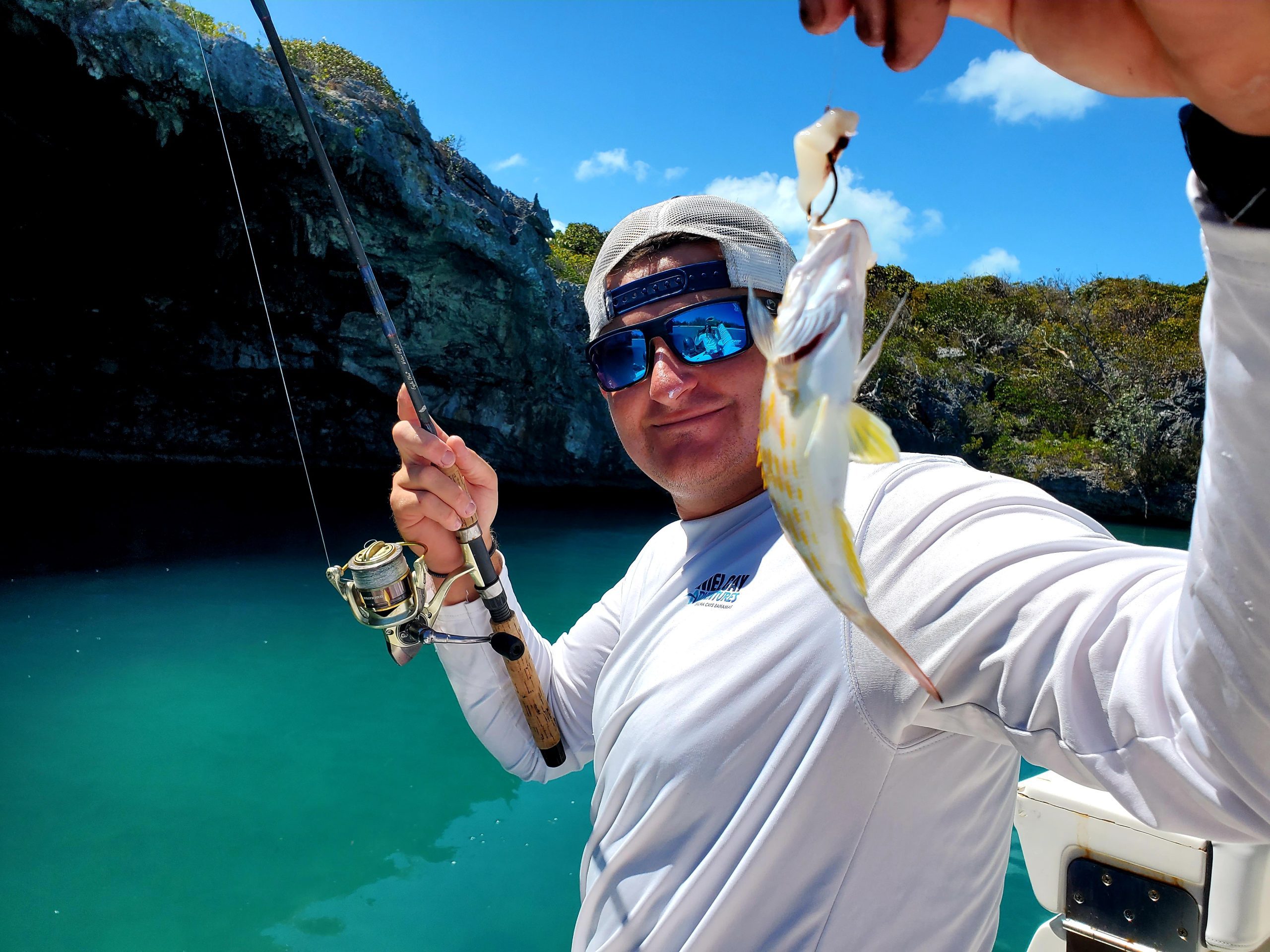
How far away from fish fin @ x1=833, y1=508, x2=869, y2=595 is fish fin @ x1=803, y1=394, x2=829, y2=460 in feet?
0.22

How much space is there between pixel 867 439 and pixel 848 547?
0.12 meters

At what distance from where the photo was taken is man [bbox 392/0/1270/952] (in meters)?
0.64

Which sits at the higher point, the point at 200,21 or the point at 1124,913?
the point at 200,21

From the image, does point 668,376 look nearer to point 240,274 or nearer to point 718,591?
point 718,591

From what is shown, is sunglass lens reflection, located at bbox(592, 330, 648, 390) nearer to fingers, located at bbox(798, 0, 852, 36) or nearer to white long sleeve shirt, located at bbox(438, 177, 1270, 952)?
white long sleeve shirt, located at bbox(438, 177, 1270, 952)

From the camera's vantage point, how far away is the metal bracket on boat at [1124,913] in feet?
6.63

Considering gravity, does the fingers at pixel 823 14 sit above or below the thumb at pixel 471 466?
above

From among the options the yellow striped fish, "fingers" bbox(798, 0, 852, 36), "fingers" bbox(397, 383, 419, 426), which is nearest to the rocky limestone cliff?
"fingers" bbox(397, 383, 419, 426)

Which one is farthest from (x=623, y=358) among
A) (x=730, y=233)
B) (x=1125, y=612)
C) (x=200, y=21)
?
(x=200, y=21)

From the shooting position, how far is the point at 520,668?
7.53 feet

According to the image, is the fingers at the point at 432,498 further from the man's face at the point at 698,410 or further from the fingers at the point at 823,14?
the fingers at the point at 823,14

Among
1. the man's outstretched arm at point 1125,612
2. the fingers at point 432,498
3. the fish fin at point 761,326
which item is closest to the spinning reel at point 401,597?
the fingers at point 432,498

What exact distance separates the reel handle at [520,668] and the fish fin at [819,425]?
5.50 feet

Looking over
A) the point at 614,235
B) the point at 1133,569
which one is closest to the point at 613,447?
the point at 614,235
